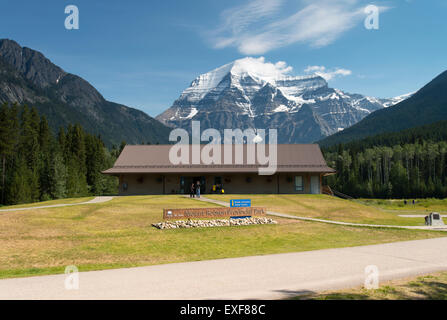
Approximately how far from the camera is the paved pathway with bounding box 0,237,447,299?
8.53m

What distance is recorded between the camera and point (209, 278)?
10.1m

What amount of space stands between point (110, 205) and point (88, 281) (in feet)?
75.6

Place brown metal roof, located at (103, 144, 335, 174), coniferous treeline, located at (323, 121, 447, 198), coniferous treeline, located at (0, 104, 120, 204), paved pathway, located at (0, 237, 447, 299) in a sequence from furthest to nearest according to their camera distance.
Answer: coniferous treeline, located at (323, 121, 447, 198), coniferous treeline, located at (0, 104, 120, 204), brown metal roof, located at (103, 144, 335, 174), paved pathway, located at (0, 237, 447, 299)

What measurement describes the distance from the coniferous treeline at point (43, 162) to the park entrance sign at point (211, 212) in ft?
162

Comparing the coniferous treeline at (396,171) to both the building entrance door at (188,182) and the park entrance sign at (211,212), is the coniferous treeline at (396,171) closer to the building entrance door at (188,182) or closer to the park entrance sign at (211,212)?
the building entrance door at (188,182)

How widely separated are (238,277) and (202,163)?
39267mm

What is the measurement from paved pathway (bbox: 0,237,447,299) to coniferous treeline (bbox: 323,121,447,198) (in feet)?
361

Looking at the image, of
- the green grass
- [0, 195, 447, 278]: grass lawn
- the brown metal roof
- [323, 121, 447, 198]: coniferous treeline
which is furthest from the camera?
[323, 121, 447, 198]: coniferous treeline

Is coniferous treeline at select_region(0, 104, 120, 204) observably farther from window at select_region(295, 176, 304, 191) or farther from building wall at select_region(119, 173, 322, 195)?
window at select_region(295, 176, 304, 191)

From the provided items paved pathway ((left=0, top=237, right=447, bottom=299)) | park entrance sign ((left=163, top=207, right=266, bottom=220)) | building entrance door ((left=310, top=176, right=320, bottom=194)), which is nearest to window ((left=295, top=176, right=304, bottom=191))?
building entrance door ((left=310, top=176, right=320, bottom=194))

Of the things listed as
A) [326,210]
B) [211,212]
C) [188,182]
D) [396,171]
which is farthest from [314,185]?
[396,171]

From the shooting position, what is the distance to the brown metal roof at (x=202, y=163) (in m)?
47.2
